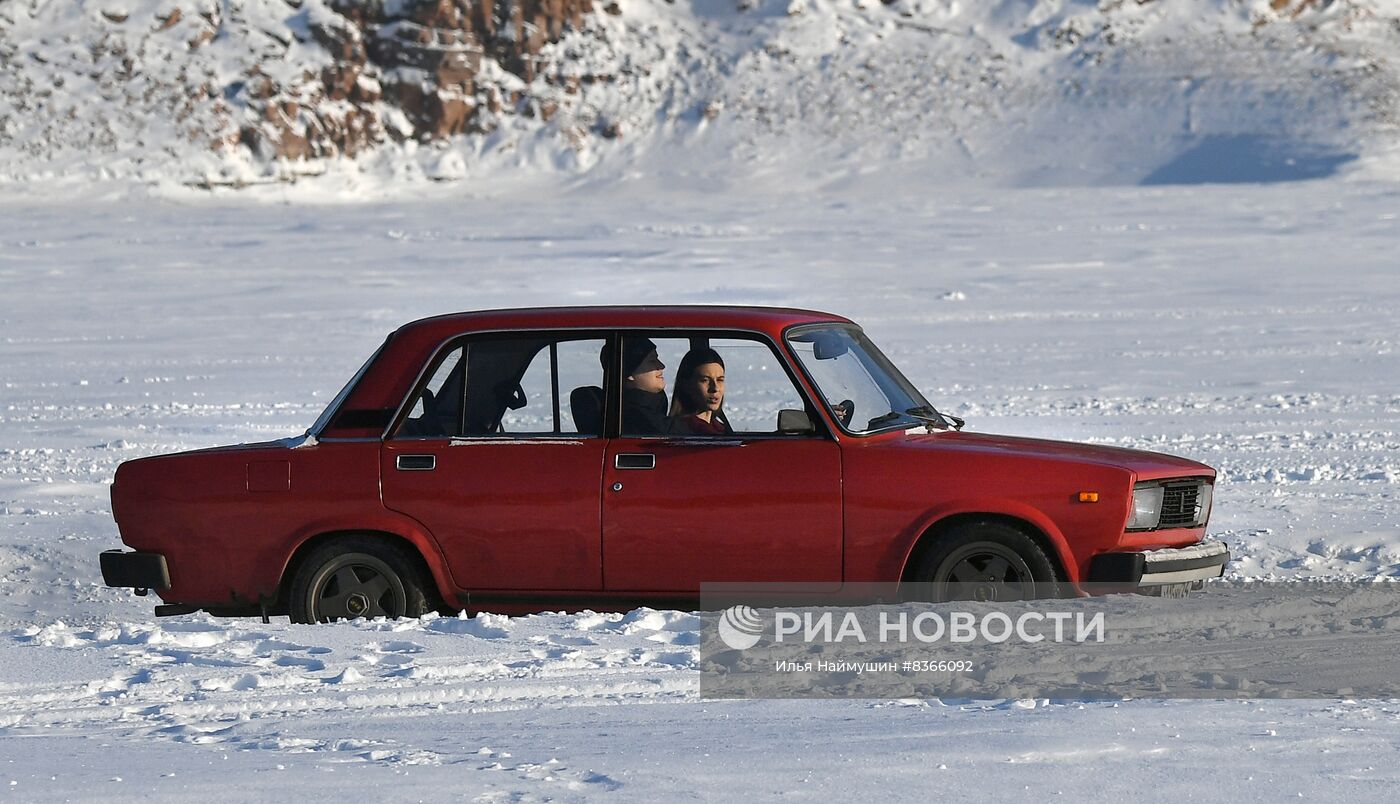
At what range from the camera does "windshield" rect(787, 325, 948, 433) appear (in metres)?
6.34

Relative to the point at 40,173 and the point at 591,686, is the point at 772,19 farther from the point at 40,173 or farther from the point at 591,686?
the point at 591,686

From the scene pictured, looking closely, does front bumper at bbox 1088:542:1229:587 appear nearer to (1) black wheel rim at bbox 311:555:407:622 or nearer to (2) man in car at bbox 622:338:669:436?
(2) man in car at bbox 622:338:669:436

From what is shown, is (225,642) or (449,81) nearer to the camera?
(225,642)

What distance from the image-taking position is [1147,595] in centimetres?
618

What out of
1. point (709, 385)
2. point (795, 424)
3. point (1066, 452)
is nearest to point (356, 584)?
point (709, 385)

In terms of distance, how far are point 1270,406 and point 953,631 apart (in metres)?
8.55

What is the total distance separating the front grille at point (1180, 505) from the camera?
20.5ft

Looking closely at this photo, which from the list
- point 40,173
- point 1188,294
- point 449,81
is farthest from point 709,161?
point 1188,294

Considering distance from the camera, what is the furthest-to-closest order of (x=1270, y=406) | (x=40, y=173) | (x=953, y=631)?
(x=40, y=173) → (x=1270, y=406) → (x=953, y=631)

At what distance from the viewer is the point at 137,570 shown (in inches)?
254

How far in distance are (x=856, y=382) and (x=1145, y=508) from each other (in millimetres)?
1166

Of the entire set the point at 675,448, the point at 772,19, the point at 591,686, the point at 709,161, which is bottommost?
the point at 591,686

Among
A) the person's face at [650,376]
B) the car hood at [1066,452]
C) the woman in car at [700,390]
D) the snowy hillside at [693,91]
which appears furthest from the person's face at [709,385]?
the snowy hillside at [693,91]

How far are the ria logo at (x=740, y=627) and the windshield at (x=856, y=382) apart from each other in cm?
77
